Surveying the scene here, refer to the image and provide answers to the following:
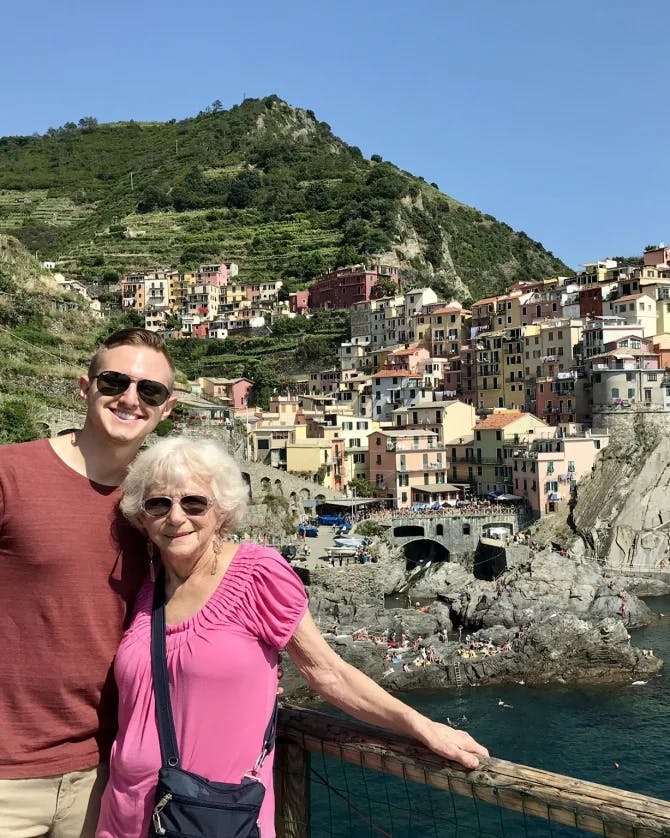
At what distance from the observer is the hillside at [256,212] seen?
90.2m

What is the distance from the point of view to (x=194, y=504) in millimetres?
2836

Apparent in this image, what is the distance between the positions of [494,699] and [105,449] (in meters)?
21.3

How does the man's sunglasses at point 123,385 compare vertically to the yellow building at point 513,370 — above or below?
below

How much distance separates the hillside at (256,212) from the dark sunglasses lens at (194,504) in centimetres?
8030

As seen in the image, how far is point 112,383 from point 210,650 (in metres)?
1.09

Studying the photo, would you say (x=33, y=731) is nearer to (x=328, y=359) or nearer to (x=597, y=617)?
(x=597, y=617)

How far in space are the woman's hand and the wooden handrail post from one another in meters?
0.61

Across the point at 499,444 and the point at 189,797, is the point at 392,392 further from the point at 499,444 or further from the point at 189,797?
the point at 189,797

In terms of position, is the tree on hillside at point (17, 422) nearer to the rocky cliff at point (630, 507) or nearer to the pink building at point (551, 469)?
the pink building at point (551, 469)

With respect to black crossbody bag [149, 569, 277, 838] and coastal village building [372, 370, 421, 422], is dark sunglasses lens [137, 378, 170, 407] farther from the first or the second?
coastal village building [372, 370, 421, 422]

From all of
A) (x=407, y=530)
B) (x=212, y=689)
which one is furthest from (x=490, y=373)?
(x=212, y=689)

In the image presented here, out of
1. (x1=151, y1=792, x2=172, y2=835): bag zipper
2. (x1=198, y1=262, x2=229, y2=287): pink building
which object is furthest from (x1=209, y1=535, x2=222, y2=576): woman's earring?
(x1=198, y1=262, x2=229, y2=287): pink building

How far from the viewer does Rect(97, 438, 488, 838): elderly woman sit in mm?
2584

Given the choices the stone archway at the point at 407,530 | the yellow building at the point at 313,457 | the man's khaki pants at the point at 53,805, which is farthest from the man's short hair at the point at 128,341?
the yellow building at the point at 313,457
